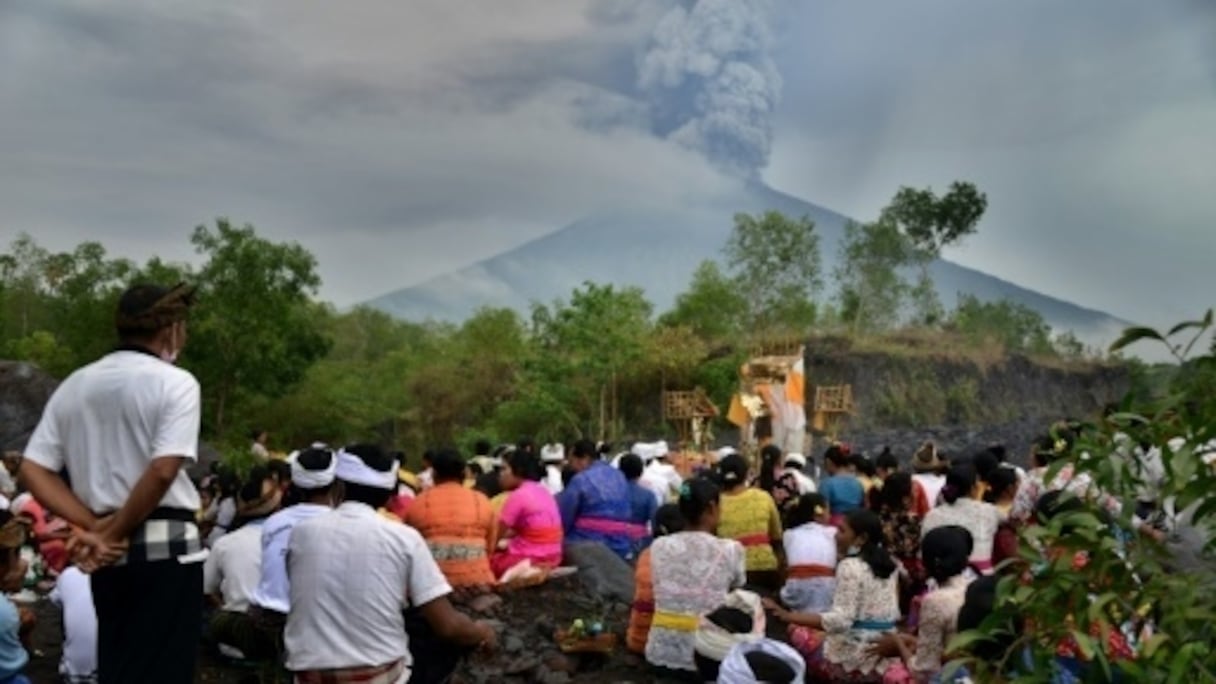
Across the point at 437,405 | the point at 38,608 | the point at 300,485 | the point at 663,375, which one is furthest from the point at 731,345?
the point at 300,485

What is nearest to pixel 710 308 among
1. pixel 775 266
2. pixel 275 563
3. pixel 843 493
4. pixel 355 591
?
pixel 775 266

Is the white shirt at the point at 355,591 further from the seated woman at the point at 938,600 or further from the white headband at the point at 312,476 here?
the seated woman at the point at 938,600

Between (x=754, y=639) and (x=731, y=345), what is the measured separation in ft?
105

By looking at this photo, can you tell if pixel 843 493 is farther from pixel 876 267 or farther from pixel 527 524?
pixel 876 267

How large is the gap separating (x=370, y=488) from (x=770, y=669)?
2.20 m

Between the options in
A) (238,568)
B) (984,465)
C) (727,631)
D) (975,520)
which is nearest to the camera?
(727,631)

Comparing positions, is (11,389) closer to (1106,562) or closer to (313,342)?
(313,342)

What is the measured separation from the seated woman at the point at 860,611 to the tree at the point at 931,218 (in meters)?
41.2

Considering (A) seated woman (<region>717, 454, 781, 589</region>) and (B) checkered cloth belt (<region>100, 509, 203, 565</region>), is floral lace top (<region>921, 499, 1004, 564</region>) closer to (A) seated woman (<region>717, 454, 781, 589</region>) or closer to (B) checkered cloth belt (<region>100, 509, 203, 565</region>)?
(A) seated woman (<region>717, 454, 781, 589</region>)

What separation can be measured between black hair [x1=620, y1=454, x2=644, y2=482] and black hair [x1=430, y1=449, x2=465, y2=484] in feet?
7.97

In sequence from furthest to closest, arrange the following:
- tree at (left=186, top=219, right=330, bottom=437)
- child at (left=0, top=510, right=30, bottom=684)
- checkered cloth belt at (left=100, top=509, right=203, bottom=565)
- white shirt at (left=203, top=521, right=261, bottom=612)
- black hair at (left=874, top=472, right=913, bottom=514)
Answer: tree at (left=186, top=219, right=330, bottom=437) < black hair at (left=874, top=472, right=913, bottom=514) < white shirt at (left=203, top=521, right=261, bottom=612) < child at (left=0, top=510, right=30, bottom=684) < checkered cloth belt at (left=100, top=509, right=203, bottom=565)

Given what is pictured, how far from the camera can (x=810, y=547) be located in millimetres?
7609

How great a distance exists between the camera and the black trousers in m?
3.54

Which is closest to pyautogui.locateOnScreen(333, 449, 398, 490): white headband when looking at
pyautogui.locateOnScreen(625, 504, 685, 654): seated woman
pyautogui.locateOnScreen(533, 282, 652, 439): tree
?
→ pyautogui.locateOnScreen(625, 504, 685, 654): seated woman
